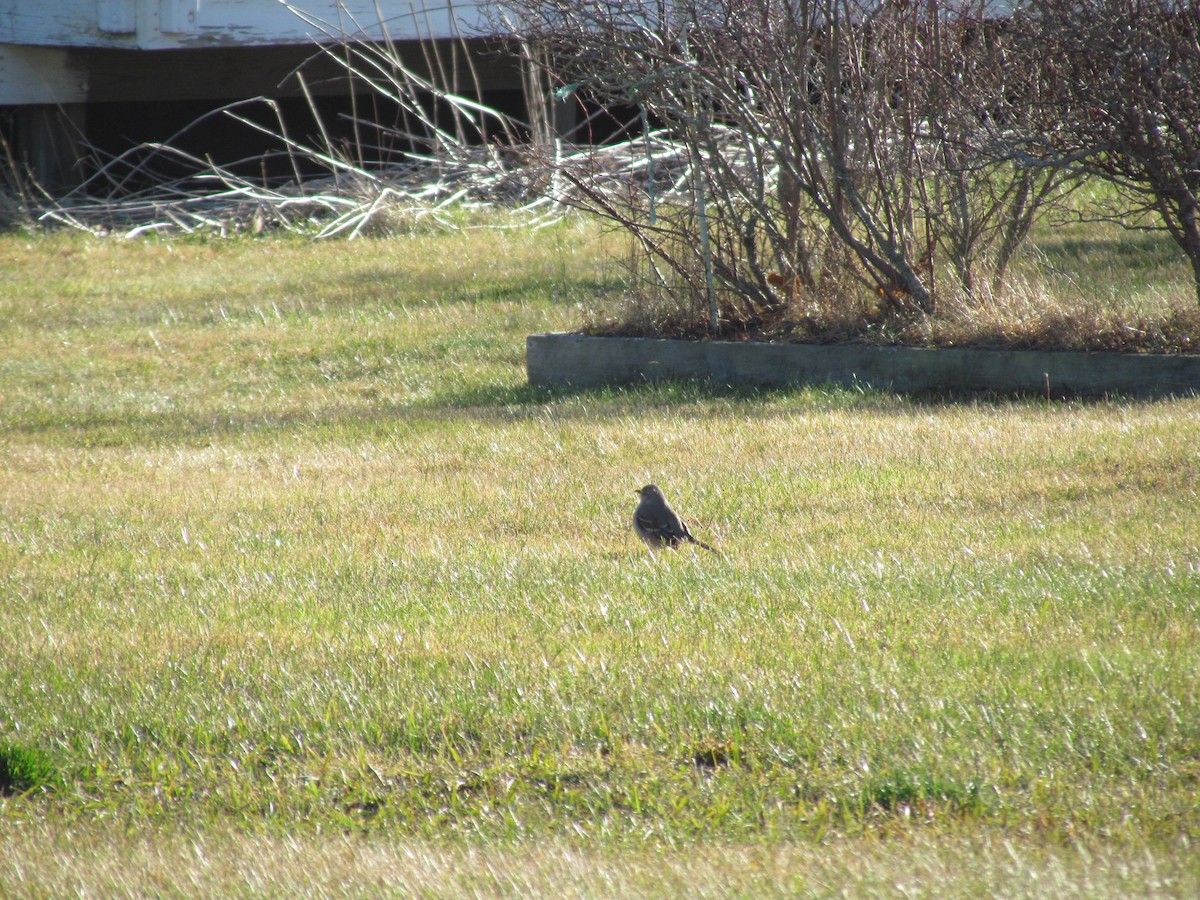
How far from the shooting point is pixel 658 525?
603 centimetres

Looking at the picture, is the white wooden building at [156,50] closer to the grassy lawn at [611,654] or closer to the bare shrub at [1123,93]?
the bare shrub at [1123,93]

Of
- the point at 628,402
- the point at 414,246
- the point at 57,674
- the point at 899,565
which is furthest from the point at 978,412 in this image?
the point at 414,246

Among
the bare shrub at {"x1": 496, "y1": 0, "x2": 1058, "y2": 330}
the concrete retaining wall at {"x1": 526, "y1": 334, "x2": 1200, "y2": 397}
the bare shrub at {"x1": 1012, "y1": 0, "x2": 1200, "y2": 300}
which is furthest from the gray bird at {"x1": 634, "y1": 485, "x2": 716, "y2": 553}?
the bare shrub at {"x1": 1012, "y1": 0, "x2": 1200, "y2": 300}

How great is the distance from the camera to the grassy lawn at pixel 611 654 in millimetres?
3516

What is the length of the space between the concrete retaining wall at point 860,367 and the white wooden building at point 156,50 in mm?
7120

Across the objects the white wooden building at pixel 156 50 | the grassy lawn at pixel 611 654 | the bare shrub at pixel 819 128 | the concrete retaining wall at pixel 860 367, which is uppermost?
the white wooden building at pixel 156 50

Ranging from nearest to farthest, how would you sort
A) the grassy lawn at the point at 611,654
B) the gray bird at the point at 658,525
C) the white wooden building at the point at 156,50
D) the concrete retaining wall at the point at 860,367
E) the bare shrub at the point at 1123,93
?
the grassy lawn at the point at 611,654 → the gray bird at the point at 658,525 → the bare shrub at the point at 1123,93 → the concrete retaining wall at the point at 860,367 → the white wooden building at the point at 156,50

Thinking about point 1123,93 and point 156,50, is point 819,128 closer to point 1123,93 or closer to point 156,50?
point 1123,93

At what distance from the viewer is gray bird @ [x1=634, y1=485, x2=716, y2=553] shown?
597 cm

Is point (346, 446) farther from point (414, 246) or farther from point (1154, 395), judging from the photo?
point (414, 246)

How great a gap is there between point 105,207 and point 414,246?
494cm

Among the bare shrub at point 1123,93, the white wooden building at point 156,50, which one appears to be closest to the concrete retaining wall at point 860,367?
the bare shrub at point 1123,93

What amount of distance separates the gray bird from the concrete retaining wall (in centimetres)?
385

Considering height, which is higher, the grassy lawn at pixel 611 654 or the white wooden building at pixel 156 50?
the white wooden building at pixel 156 50
